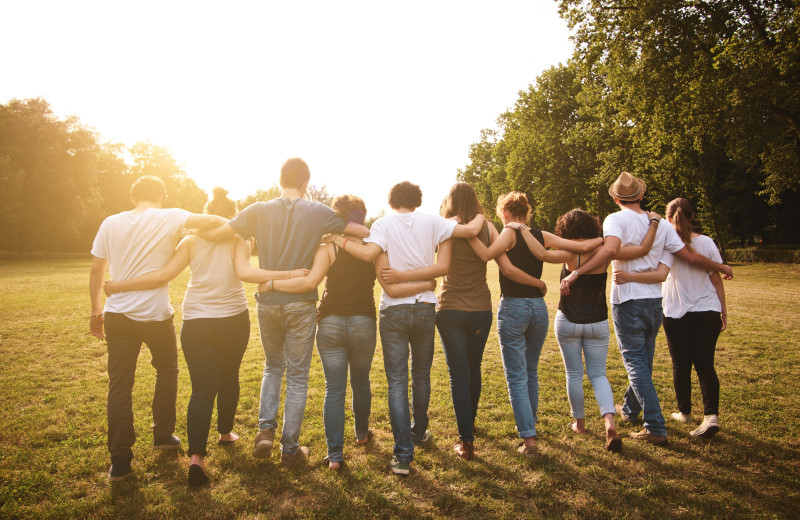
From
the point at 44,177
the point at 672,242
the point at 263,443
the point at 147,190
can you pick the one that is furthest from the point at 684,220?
the point at 44,177

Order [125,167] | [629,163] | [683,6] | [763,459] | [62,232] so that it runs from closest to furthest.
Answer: [763,459], [683,6], [629,163], [62,232], [125,167]

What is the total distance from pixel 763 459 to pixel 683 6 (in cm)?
1905

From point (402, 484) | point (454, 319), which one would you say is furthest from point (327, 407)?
point (454, 319)

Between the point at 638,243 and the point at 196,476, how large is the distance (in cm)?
440

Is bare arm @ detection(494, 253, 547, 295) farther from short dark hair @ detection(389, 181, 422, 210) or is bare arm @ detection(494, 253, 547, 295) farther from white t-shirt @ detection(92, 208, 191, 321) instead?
white t-shirt @ detection(92, 208, 191, 321)

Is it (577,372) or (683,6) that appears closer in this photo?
(577,372)

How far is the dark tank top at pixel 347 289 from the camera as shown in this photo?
3.74 m

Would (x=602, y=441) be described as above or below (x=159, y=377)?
below

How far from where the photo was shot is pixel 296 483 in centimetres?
354

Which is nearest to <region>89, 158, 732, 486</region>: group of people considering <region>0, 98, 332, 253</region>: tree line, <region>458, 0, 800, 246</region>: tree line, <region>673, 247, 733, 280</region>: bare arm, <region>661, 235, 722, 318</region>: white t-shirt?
<region>673, 247, 733, 280</region>: bare arm

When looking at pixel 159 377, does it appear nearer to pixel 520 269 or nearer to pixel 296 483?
pixel 296 483

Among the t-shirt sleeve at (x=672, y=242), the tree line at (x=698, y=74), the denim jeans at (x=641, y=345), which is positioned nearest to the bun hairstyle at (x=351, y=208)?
the denim jeans at (x=641, y=345)

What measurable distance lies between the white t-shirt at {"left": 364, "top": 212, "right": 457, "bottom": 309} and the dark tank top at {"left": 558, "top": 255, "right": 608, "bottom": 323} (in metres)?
1.41

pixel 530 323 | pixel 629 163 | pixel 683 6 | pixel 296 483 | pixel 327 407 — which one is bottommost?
pixel 296 483
